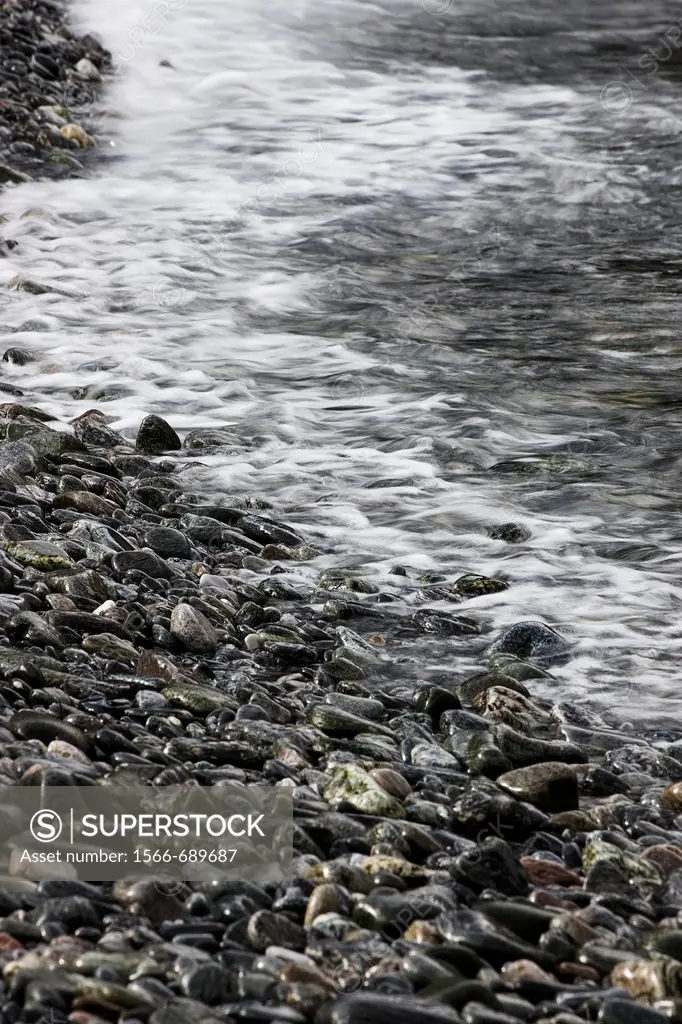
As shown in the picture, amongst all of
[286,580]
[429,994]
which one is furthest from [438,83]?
[429,994]

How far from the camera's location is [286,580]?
14.7ft

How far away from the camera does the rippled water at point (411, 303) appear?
4.93 m

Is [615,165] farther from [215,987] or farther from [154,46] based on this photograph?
[215,987]

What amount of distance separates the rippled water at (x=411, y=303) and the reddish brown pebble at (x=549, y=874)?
100 centimetres

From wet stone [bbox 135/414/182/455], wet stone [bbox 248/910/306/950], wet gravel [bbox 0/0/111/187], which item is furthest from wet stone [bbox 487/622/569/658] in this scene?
wet gravel [bbox 0/0/111/187]

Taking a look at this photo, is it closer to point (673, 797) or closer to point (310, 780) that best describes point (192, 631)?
point (310, 780)

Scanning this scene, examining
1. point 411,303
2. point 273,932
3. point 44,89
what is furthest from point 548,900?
point 44,89

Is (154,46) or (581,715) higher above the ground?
(154,46)

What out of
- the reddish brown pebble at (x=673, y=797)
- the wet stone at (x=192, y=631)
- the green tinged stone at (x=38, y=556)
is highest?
the green tinged stone at (x=38, y=556)

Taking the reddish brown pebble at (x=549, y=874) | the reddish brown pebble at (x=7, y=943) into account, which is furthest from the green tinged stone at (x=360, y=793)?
the reddish brown pebble at (x=7, y=943)

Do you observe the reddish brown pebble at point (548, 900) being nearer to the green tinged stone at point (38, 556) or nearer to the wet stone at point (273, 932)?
the wet stone at point (273, 932)

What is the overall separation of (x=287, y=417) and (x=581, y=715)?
279 centimetres

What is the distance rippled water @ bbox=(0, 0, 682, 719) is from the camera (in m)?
4.93

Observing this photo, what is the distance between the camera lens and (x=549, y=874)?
2873 mm
